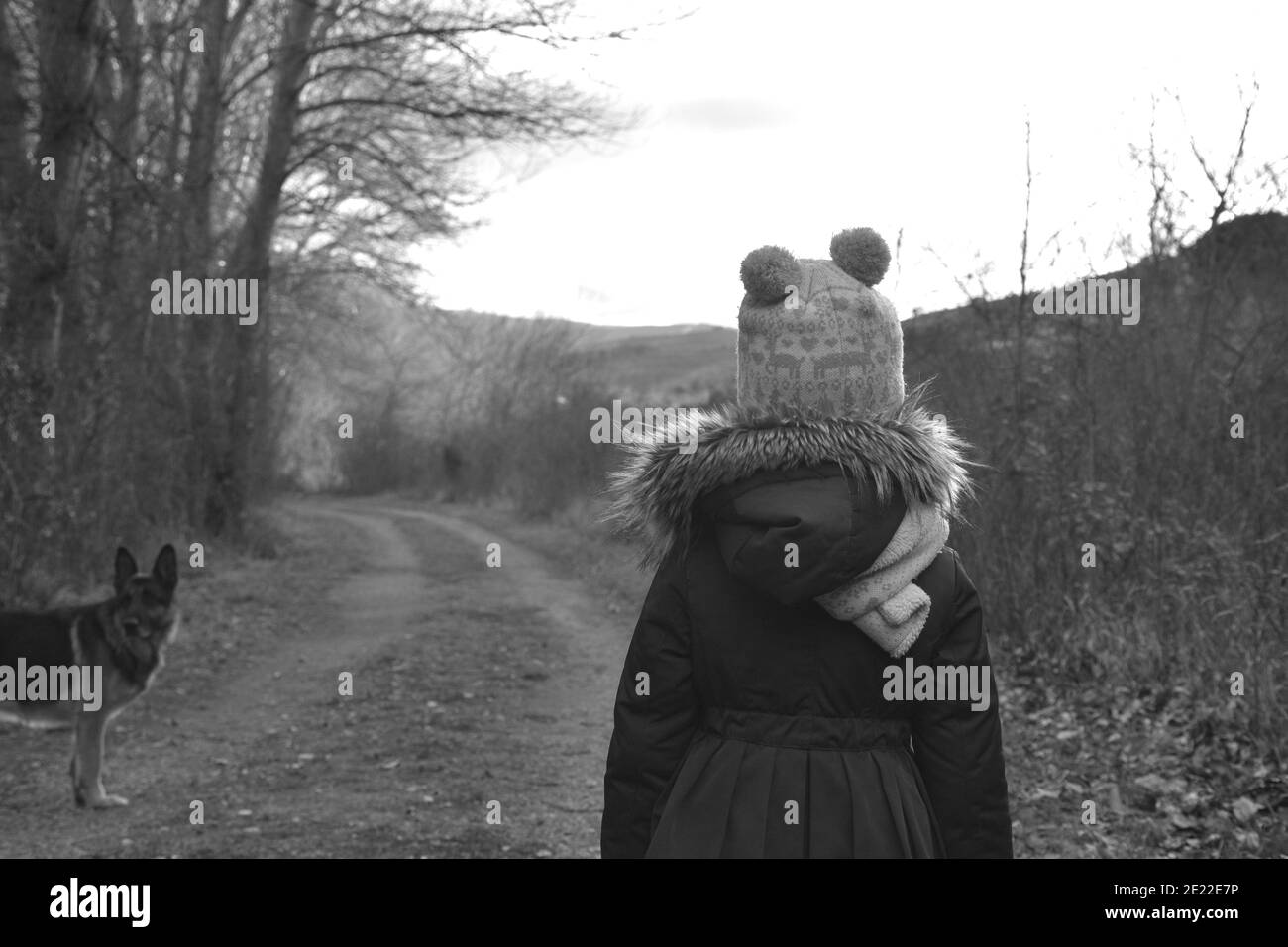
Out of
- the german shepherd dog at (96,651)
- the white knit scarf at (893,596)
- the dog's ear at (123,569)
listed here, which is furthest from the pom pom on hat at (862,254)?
the dog's ear at (123,569)

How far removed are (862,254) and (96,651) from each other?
5.77 meters

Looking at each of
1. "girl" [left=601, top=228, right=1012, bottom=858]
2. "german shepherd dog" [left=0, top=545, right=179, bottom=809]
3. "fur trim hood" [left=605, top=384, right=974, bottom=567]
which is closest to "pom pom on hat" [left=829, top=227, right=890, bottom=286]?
"girl" [left=601, top=228, right=1012, bottom=858]

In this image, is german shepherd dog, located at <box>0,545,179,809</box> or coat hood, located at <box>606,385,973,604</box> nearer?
coat hood, located at <box>606,385,973,604</box>

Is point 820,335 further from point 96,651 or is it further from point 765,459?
point 96,651

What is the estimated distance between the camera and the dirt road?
6426 millimetres

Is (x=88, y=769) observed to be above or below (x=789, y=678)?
below

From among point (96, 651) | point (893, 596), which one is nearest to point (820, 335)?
point (893, 596)

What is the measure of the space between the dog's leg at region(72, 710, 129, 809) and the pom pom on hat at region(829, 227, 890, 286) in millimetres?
5567

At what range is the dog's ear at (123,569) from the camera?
737cm

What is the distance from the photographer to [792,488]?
281 centimetres

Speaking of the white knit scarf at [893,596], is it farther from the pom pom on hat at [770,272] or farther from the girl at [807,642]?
the pom pom on hat at [770,272]

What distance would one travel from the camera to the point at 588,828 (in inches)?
260

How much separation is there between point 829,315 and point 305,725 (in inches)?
272

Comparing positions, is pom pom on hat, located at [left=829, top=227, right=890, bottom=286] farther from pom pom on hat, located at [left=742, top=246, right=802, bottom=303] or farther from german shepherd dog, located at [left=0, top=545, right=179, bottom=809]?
german shepherd dog, located at [left=0, top=545, right=179, bottom=809]
